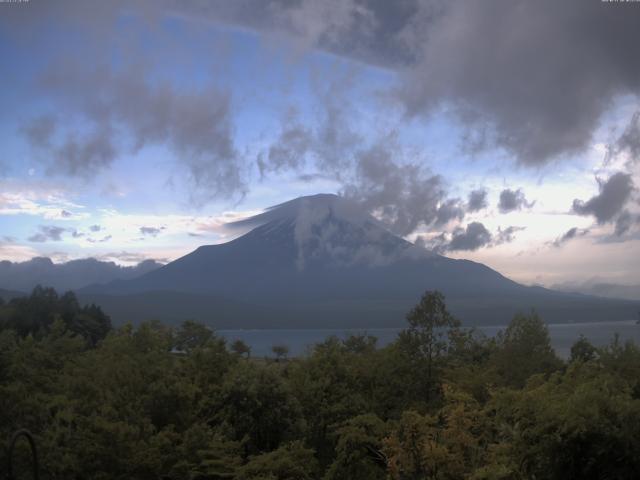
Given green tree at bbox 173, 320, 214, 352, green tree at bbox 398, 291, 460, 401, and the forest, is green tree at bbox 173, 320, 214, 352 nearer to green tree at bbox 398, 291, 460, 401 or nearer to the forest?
the forest

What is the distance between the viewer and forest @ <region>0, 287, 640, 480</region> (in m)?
12.6

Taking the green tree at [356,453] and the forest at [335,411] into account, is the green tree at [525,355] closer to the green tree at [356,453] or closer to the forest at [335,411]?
the forest at [335,411]

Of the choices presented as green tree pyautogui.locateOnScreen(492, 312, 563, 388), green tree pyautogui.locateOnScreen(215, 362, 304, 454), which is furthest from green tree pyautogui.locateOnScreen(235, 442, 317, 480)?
green tree pyautogui.locateOnScreen(492, 312, 563, 388)

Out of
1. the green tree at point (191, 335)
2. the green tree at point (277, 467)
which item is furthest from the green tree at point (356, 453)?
the green tree at point (191, 335)

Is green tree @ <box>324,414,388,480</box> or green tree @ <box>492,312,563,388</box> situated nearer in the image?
green tree @ <box>324,414,388,480</box>

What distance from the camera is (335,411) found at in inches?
885

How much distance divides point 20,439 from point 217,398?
7.24 meters

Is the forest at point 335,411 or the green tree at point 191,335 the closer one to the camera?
the forest at point 335,411

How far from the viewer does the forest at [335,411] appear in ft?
41.3

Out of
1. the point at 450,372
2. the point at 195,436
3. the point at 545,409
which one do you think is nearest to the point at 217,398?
the point at 195,436

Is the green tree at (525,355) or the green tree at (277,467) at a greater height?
the green tree at (525,355)

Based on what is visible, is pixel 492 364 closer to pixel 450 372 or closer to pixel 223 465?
pixel 450 372

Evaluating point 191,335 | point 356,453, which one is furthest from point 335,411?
point 191,335

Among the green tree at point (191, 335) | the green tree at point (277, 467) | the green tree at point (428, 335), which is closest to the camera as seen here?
the green tree at point (277, 467)
